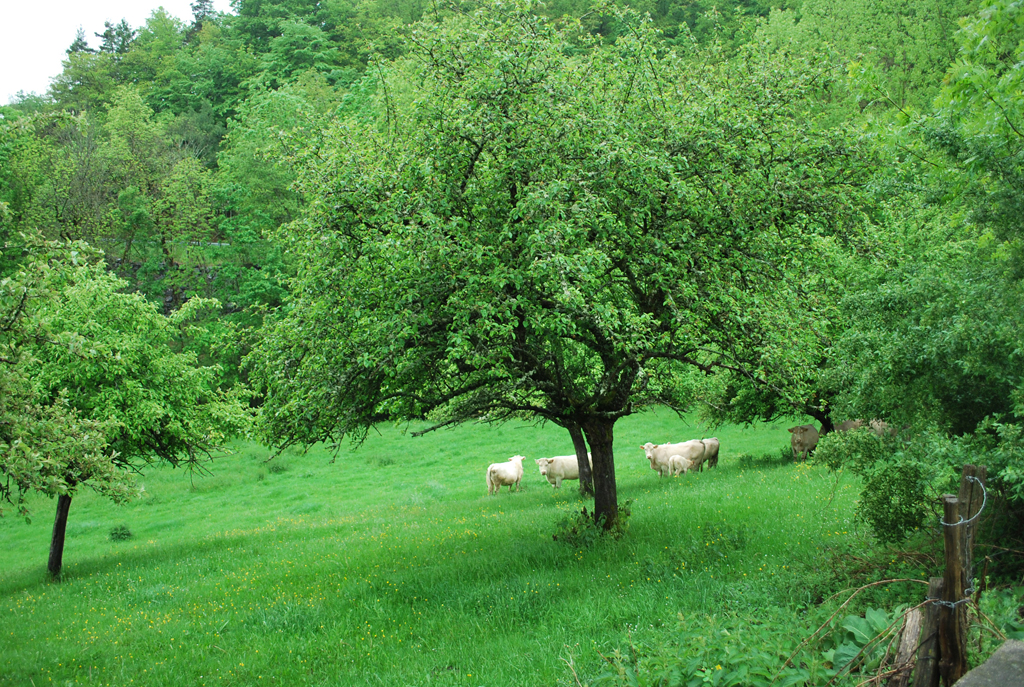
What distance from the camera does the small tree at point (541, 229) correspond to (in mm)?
11102

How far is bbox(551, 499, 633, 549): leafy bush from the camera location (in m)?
13.4

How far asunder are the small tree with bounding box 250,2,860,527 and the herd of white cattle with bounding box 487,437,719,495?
13.0 m

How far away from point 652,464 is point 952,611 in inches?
933

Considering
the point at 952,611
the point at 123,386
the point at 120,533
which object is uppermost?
the point at 123,386

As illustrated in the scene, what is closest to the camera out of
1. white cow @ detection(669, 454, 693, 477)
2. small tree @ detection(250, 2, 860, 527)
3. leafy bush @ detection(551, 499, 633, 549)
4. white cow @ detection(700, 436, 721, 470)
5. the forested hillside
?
the forested hillside

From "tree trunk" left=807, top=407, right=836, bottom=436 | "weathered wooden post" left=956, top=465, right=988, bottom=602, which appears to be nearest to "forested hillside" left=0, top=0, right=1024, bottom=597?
"weathered wooden post" left=956, top=465, right=988, bottom=602


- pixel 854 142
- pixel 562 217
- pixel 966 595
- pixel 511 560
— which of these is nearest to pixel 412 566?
pixel 511 560

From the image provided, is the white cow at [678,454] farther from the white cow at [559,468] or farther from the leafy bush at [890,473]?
the leafy bush at [890,473]

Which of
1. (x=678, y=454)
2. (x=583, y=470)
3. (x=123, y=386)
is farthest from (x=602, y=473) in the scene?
(x=678, y=454)

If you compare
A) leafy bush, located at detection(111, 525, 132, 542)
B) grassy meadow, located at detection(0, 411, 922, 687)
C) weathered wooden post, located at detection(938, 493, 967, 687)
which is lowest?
leafy bush, located at detection(111, 525, 132, 542)

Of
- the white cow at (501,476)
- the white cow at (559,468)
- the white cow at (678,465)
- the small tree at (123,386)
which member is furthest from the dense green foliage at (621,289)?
the white cow at (501,476)

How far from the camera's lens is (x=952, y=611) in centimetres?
496

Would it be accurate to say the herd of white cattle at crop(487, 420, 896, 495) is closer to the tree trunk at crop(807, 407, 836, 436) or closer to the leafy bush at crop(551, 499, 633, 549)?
the tree trunk at crop(807, 407, 836, 436)

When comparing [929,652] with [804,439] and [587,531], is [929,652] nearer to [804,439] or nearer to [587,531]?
[587,531]
